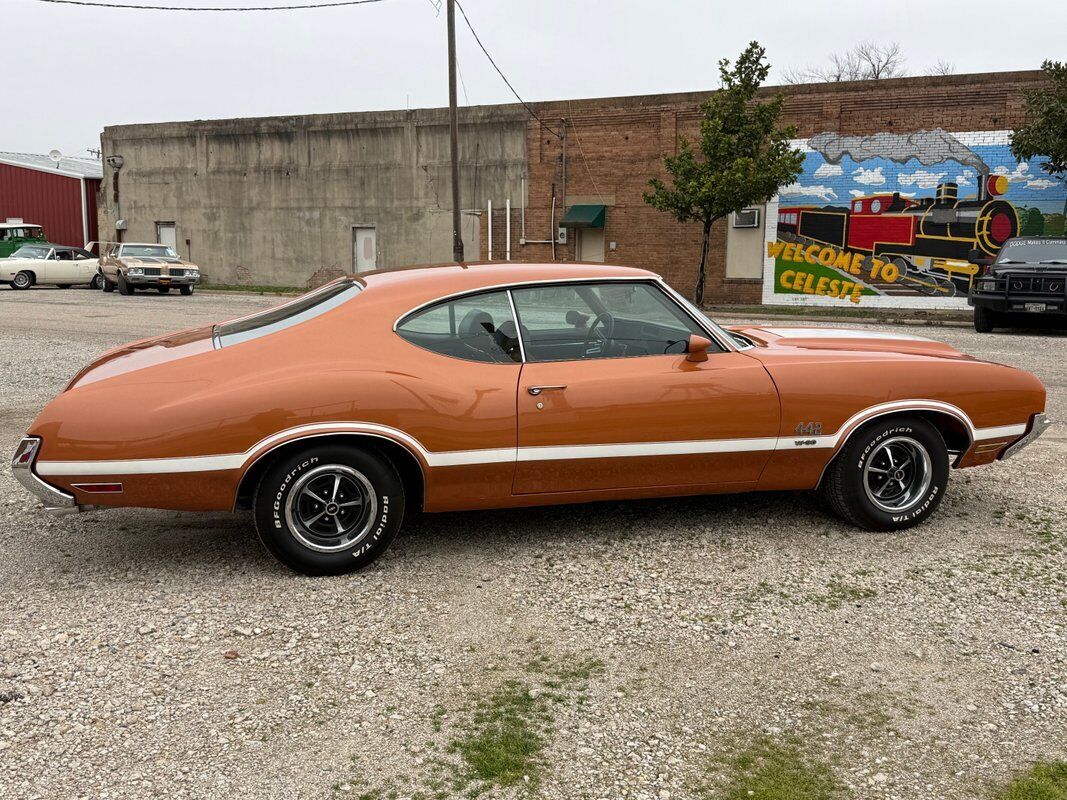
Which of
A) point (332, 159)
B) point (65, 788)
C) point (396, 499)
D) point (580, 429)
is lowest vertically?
point (65, 788)

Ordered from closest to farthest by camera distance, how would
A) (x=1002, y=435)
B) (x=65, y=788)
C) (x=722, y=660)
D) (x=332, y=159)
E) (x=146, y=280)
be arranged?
(x=65, y=788) → (x=722, y=660) → (x=1002, y=435) → (x=146, y=280) → (x=332, y=159)

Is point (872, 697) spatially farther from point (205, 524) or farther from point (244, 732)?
point (205, 524)

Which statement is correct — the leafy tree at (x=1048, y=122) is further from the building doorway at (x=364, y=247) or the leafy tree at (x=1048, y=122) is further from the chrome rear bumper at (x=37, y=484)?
the chrome rear bumper at (x=37, y=484)

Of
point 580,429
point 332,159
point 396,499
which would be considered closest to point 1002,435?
point 580,429

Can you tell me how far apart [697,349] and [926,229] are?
78.6 feet

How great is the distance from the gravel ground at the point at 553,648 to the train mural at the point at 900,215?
22332 millimetres

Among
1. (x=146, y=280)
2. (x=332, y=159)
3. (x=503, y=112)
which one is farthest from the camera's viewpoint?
(x=332, y=159)

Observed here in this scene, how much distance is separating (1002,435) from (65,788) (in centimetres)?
459

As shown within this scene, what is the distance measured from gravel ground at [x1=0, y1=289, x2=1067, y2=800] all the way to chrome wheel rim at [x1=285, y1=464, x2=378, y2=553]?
0.20 m

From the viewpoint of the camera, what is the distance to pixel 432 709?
317 centimetres

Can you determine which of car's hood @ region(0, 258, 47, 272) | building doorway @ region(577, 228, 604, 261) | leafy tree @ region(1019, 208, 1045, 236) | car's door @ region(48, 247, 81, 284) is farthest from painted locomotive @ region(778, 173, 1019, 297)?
car's hood @ region(0, 258, 47, 272)

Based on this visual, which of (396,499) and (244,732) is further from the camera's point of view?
(396,499)

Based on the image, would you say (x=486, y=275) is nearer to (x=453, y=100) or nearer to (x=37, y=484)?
(x=37, y=484)

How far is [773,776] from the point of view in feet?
9.16
